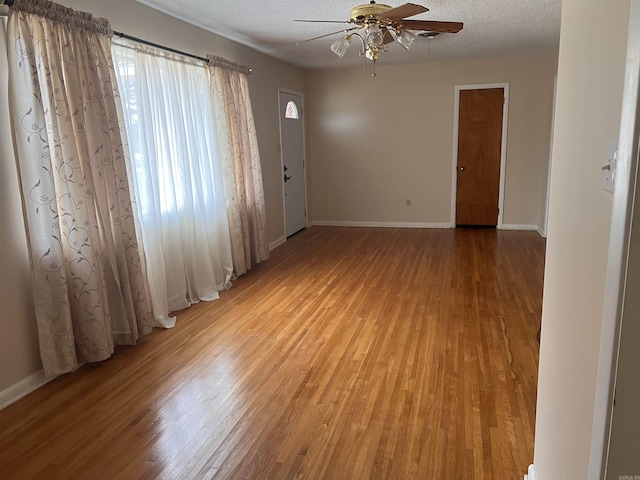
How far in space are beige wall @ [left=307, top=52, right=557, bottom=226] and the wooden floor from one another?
2.99 metres

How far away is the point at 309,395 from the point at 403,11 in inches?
96.9

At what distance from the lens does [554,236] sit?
4.88 feet

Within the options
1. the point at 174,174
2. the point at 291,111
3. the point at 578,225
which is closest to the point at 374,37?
the point at 174,174

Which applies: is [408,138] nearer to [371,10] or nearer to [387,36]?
[387,36]

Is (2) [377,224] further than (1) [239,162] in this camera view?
Yes

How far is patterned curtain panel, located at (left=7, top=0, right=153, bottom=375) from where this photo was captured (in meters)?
2.55

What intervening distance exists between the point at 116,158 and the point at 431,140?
5163 mm

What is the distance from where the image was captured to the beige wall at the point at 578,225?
37.2 inches

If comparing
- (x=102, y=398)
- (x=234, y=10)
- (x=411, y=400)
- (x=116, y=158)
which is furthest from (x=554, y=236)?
(x=234, y=10)

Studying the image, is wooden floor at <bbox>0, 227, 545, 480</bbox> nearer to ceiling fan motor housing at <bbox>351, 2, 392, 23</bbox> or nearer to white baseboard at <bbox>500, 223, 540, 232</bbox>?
ceiling fan motor housing at <bbox>351, 2, 392, 23</bbox>

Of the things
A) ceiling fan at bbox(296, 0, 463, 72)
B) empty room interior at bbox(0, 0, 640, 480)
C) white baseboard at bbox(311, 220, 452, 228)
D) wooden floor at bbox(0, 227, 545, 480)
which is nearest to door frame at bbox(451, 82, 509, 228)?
white baseboard at bbox(311, 220, 452, 228)

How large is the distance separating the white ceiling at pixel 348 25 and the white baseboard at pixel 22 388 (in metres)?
2.79

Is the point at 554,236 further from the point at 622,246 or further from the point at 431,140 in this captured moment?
the point at 431,140

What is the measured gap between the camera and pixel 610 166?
886 millimetres
